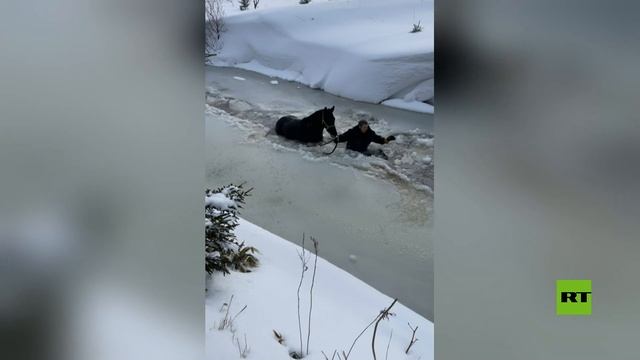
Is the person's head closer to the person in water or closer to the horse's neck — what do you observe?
the person in water

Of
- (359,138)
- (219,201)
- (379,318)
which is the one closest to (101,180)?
(219,201)

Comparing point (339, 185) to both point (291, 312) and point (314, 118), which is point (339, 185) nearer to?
point (314, 118)

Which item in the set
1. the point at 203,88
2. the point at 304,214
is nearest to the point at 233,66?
the point at 203,88

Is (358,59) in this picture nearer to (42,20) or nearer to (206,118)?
(206,118)

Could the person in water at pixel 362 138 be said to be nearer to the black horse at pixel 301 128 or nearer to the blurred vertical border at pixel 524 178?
the black horse at pixel 301 128

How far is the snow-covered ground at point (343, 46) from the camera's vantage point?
2039 millimetres

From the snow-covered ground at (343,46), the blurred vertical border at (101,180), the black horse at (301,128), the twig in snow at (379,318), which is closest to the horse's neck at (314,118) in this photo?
the black horse at (301,128)

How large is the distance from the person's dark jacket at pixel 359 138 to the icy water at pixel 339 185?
24 mm

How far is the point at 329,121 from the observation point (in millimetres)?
2072

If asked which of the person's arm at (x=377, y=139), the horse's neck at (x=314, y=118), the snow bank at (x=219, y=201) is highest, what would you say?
the horse's neck at (x=314, y=118)

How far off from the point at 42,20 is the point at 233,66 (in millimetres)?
625

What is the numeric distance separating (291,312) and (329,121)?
0.68 m

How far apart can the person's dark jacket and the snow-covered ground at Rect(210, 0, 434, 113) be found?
0.12 metres

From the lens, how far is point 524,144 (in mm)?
2006
